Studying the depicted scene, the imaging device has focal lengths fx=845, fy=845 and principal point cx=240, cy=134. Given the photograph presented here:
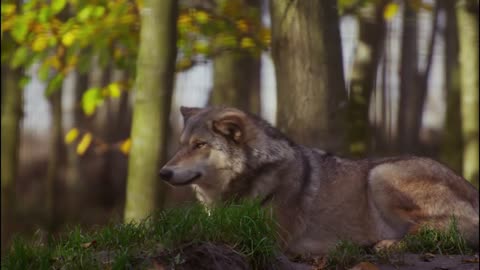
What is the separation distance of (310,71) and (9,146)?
5045mm

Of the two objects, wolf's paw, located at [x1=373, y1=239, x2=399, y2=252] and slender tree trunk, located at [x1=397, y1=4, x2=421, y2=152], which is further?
slender tree trunk, located at [x1=397, y1=4, x2=421, y2=152]

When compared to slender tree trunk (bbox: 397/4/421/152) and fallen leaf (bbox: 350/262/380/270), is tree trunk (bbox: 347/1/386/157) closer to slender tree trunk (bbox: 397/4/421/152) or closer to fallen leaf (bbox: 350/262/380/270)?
fallen leaf (bbox: 350/262/380/270)

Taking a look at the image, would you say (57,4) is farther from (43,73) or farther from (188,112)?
(188,112)

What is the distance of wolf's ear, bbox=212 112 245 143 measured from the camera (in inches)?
288

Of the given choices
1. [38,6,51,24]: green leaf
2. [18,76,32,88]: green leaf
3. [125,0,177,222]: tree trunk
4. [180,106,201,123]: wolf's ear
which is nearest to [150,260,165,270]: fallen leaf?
[180,106,201,123]: wolf's ear

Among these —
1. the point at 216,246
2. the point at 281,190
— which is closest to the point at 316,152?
the point at 281,190

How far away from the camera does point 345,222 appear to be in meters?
7.74

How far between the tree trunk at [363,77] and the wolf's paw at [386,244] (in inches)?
204

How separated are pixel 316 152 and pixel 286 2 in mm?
1776

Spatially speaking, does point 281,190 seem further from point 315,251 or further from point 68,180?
point 68,180

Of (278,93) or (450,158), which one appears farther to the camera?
(450,158)

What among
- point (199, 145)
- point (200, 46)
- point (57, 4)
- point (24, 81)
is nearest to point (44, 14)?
point (57, 4)

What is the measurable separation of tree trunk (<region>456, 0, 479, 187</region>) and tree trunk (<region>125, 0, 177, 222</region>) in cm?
Result: 472

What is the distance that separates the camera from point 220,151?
7.32 m
